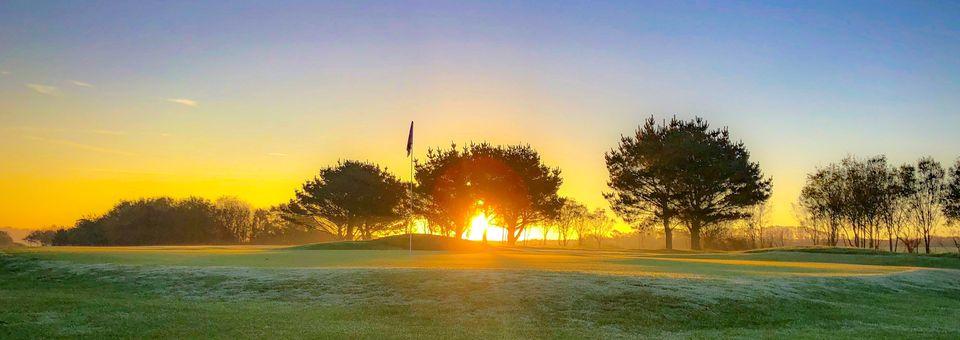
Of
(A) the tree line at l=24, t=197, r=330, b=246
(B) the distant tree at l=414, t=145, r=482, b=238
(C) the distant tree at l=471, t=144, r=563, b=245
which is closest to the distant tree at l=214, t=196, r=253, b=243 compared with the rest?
(A) the tree line at l=24, t=197, r=330, b=246

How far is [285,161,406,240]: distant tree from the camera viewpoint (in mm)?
90250

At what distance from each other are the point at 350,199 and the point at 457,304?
74.4 metres

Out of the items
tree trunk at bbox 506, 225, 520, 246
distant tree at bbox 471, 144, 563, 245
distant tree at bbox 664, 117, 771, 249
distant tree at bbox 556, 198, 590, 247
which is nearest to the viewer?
distant tree at bbox 664, 117, 771, 249

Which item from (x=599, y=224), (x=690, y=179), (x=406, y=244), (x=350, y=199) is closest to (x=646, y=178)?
(x=690, y=179)

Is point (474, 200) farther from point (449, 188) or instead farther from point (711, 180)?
point (711, 180)

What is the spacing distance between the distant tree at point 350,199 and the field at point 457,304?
216 ft

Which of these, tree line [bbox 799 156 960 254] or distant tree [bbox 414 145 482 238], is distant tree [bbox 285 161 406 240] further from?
tree line [bbox 799 156 960 254]

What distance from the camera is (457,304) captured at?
686 inches

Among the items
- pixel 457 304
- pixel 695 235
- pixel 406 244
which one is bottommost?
pixel 457 304

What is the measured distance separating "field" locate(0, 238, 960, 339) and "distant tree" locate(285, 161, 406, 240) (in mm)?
65700

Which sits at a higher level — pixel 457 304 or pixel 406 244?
pixel 406 244

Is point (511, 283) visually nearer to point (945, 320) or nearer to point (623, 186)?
point (945, 320)

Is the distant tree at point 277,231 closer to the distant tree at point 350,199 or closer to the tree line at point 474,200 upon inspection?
the tree line at point 474,200

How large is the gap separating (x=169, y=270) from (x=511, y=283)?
502 inches
